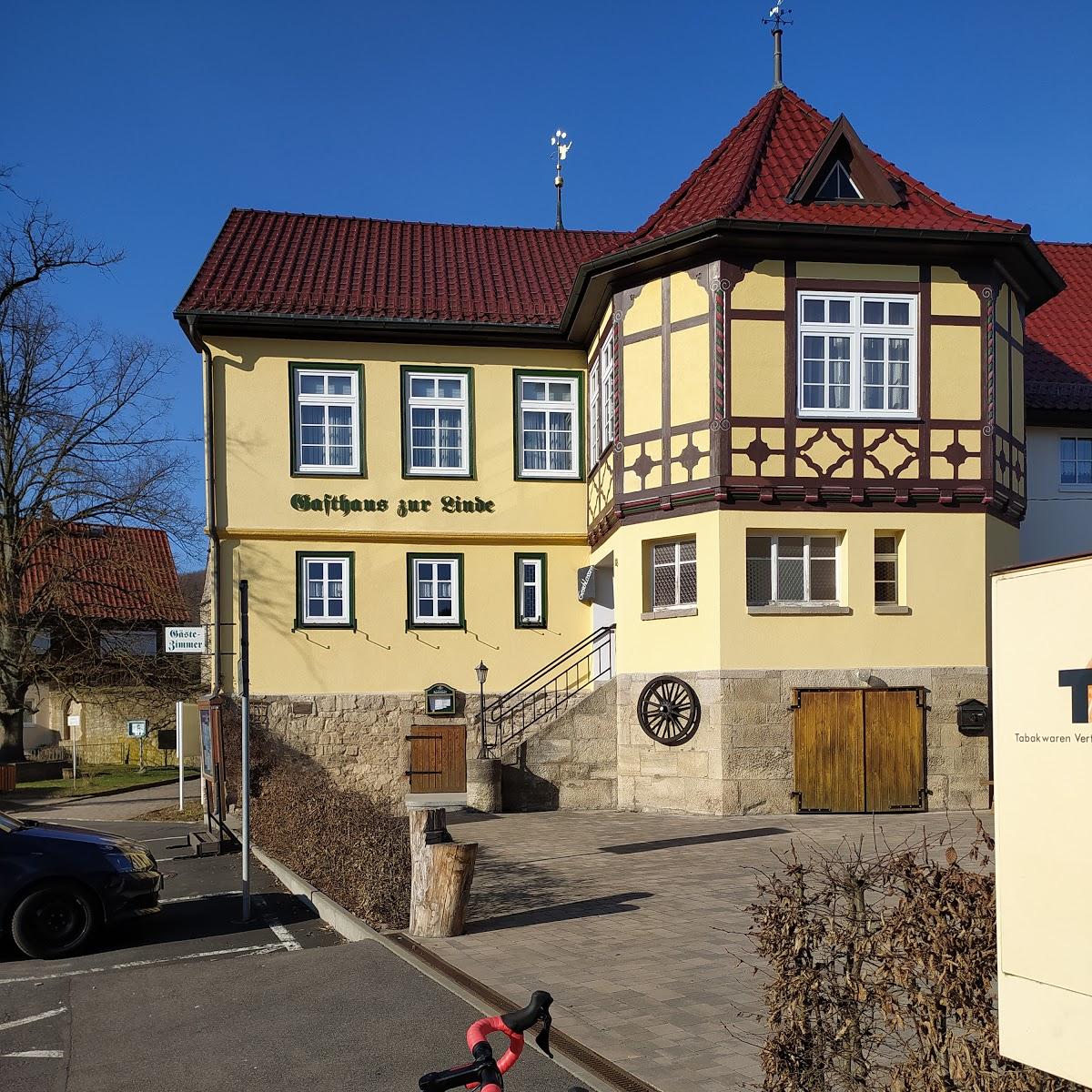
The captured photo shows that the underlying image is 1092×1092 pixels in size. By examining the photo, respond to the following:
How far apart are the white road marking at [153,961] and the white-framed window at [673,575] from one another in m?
9.76

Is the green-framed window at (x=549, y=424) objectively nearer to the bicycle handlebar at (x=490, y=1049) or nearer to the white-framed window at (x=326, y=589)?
the white-framed window at (x=326, y=589)

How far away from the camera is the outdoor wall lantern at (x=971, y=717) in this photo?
1759 cm

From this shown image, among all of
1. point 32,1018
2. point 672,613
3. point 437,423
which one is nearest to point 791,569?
point 672,613

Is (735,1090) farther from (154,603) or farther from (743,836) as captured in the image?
(154,603)

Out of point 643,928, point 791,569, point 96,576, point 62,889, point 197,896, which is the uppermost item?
point 96,576

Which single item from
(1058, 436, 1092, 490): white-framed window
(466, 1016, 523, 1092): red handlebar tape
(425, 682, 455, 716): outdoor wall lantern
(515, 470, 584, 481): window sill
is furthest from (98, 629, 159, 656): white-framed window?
(466, 1016, 523, 1092): red handlebar tape

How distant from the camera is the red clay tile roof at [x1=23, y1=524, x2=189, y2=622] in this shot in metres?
30.9

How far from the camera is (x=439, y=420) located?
2286 cm

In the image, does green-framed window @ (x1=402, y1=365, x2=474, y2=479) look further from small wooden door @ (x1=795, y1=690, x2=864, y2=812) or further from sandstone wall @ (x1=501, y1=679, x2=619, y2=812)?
small wooden door @ (x1=795, y1=690, x2=864, y2=812)

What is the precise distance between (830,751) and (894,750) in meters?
0.96

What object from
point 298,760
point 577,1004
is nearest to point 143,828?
point 298,760

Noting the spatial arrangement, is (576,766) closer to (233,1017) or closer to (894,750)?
(894,750)

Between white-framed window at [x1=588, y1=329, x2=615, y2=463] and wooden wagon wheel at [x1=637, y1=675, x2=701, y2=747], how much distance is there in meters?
4.27

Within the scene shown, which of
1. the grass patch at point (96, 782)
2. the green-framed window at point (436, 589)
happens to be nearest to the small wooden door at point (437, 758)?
the green-framed window at point (436, 589)
